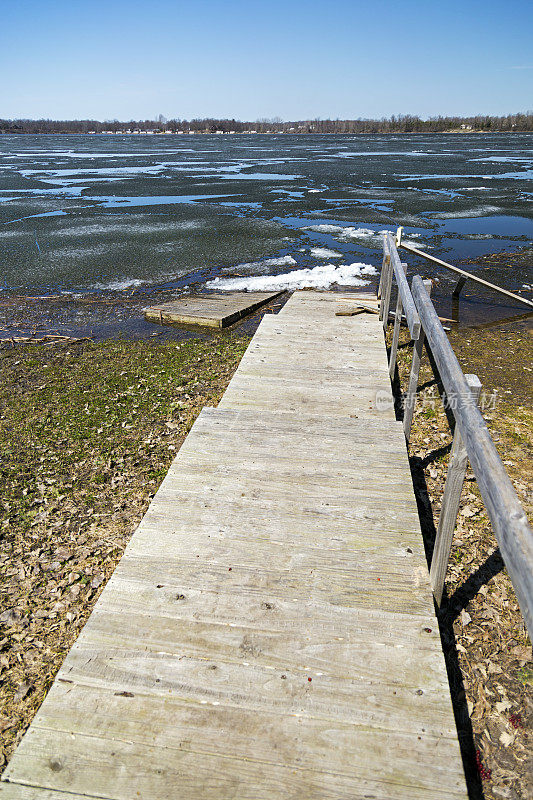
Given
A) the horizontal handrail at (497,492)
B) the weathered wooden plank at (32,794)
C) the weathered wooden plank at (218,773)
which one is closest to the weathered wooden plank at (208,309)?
the horizontal handrail at (497,492)

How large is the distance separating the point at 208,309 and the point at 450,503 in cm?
798

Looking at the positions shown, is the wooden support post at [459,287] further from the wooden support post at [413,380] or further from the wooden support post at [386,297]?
the wooden support post at [413,380]

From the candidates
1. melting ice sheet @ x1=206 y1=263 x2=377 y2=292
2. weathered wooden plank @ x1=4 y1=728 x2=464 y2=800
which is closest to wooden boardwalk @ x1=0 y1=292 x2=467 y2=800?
weathered wooden plank @ x1=4 y1=728 x2=464 y2=800

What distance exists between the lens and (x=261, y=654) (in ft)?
8.25

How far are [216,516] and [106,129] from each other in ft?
602

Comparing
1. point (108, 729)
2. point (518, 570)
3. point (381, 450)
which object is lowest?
point (108, 729)

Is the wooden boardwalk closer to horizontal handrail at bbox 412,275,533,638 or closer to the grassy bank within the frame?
horizontal handrail at bbox 412,275,533,638

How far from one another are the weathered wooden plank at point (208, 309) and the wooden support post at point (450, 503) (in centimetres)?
727

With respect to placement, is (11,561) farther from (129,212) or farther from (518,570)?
(129,212)

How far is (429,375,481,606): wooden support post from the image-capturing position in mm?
2730

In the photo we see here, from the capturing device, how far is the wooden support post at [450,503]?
273 cm

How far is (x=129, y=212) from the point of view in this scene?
20.2 m

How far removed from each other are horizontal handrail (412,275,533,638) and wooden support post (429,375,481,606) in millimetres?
88

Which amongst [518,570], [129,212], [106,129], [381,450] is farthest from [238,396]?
[106,129]
